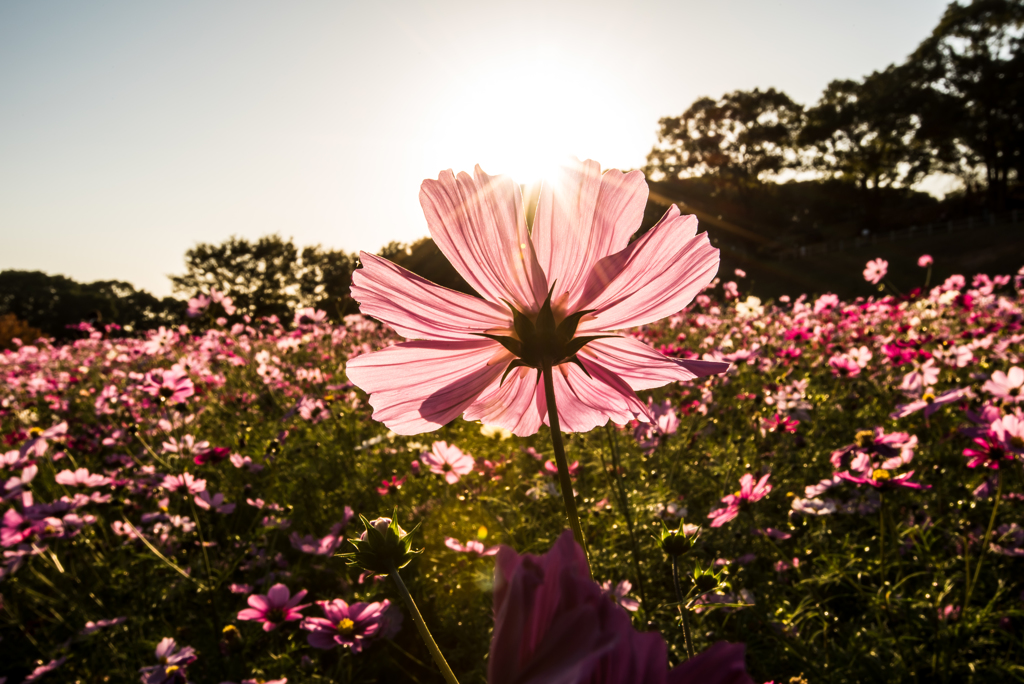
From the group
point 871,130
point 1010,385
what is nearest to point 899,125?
point 871,130

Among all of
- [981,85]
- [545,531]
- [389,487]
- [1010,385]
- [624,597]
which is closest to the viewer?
[624,597]

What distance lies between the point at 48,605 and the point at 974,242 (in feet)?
66.5

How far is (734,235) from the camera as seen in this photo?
23.1m

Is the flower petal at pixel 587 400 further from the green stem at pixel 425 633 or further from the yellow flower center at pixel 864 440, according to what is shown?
the yellow flower center at pixel 864 440

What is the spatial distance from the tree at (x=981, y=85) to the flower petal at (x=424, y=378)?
2412 centimetres

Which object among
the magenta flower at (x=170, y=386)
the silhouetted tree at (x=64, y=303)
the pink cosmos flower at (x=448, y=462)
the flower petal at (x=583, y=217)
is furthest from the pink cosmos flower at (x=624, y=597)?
the silhouetted tree at (x=64, y=303)

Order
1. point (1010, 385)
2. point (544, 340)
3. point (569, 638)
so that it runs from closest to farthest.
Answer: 1. point (569, 638)
2. point (544, 340)
3. point (1010, 385)

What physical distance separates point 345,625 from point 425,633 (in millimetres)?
1021

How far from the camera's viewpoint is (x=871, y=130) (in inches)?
865

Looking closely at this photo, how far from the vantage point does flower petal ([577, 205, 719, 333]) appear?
38 cm

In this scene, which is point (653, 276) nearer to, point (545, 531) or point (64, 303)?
point (545, 531)

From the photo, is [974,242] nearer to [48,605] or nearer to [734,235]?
[734,235]

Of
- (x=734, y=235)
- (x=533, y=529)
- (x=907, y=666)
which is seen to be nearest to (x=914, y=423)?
(x=907, y=666)

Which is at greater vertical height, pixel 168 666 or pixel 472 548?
pixel 472 548
